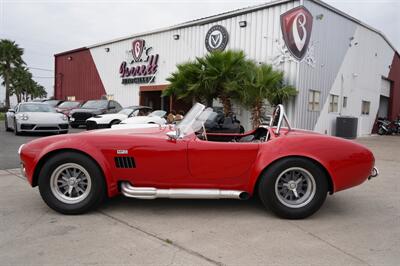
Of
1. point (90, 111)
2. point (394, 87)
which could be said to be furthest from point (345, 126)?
point (90, 111)

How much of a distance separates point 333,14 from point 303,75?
11.3 feet

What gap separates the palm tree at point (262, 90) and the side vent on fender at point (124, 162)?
9.26 m

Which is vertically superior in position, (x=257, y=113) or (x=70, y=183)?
(x=257, y=113)

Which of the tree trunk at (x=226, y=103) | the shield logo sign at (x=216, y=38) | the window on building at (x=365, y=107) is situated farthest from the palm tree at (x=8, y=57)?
the window on building at (x=365, y=107)

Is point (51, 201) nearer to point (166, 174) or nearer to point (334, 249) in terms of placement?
point (166, 174)

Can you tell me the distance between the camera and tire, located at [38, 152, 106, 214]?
3650 millimetres

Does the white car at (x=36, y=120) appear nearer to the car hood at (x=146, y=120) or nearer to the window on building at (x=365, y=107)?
the car hood at (x=146, y=120)

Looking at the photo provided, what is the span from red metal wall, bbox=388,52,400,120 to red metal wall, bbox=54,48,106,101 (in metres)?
19.8

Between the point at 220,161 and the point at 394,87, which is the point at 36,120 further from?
the point at 394,87

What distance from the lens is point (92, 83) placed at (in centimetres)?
2483

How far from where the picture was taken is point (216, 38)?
15.9m

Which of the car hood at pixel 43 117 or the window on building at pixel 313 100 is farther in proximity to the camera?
the window on building at pixel 313 100

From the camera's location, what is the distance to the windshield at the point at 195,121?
3888mm

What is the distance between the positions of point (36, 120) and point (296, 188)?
32.5 feet
